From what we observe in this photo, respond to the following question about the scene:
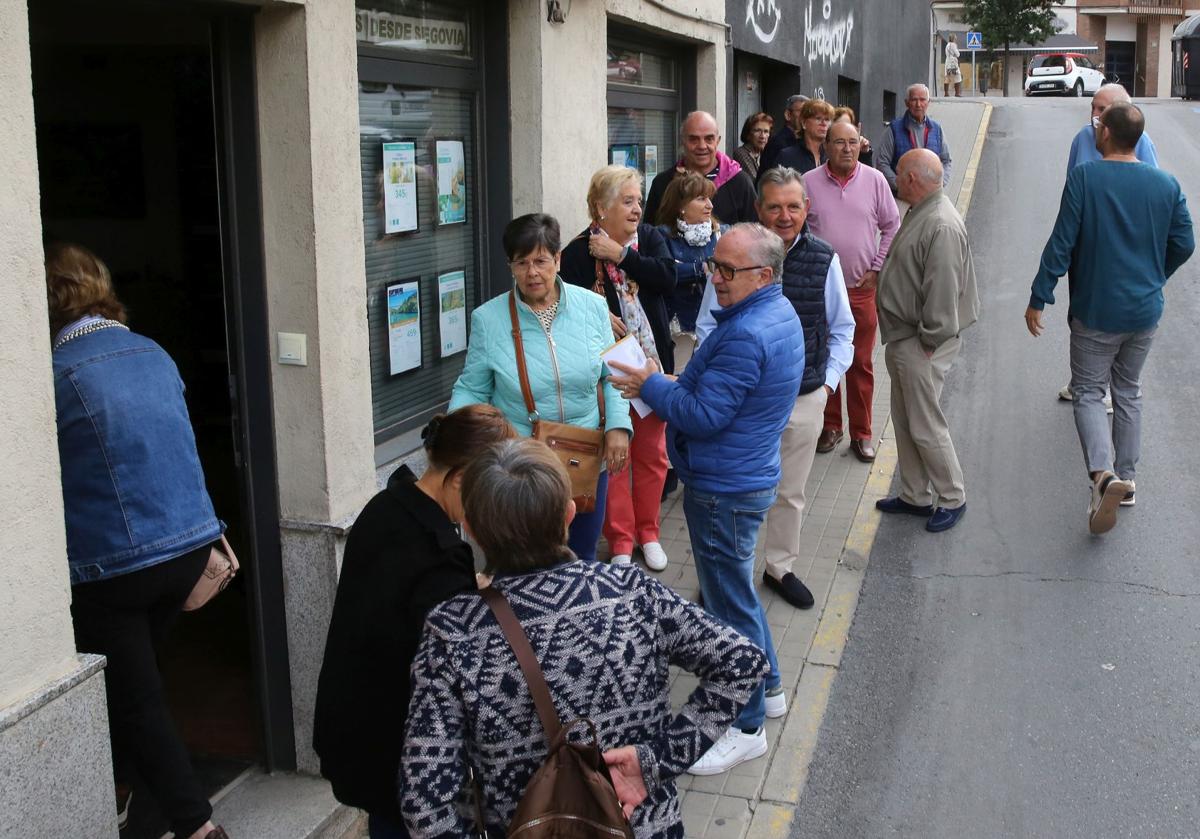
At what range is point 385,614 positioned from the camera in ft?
9.73

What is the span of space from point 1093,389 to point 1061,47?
57.6 meters

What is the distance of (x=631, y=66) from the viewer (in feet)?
29.0

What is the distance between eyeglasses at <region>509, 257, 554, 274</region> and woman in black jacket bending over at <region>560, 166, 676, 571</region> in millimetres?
967

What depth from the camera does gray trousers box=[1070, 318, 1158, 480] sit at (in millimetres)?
7062

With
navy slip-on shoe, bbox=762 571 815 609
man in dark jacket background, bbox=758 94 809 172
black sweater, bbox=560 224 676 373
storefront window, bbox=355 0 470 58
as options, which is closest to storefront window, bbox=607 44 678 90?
man in dark jacket background, bbox=758 94 809 172

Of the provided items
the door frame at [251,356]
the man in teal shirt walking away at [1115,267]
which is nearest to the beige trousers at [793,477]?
the man in teal shirt walking away at [1115,267]

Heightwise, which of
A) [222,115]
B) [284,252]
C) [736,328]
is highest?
[222,115]

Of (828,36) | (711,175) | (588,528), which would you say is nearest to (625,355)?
(588,528)

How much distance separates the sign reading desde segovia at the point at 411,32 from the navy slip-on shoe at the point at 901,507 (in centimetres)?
338

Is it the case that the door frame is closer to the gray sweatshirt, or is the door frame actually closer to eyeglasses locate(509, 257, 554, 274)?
eyeglasses locate(509, 257, 554, 274)

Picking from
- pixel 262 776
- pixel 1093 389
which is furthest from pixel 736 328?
pixel 1093 389

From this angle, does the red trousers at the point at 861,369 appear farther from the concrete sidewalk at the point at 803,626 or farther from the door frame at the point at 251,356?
the door frame at the point at 251,356

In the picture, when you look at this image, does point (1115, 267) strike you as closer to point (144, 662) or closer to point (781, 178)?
point (781, 178)

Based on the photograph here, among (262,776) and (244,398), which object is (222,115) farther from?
(262,776)
